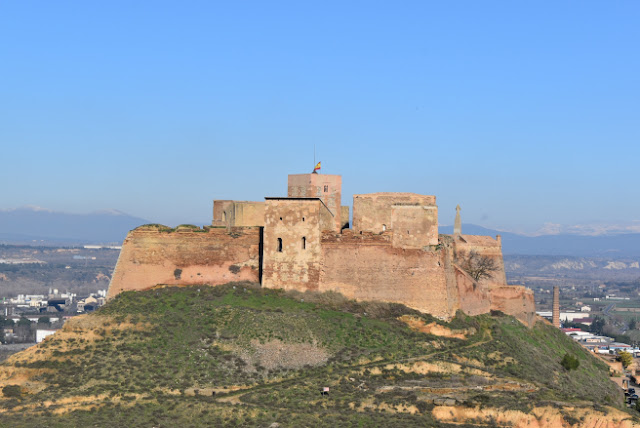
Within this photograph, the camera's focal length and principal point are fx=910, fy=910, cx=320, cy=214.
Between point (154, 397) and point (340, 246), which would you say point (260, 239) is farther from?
point (154, 397)

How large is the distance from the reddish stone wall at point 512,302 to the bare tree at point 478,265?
5.55 ft

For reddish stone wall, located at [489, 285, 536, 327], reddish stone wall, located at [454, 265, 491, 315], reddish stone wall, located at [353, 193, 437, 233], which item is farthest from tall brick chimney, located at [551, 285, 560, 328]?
reddish stone wall, located at [353, 193, 437, 233]

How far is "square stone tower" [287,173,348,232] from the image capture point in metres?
58.9

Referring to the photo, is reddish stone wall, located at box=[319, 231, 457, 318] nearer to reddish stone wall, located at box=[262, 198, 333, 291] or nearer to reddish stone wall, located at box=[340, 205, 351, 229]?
reddish stone wall, located at box=[262, 198, 333, 291]

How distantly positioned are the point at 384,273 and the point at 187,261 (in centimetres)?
1190

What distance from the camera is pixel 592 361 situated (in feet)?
204

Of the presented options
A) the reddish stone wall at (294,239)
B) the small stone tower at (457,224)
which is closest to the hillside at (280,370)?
the reddish stone wall at (294,239)

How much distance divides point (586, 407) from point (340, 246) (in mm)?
16308

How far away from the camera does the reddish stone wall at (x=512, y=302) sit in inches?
2368

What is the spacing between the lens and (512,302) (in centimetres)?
6038

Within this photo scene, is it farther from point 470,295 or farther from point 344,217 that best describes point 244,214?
point 470,295

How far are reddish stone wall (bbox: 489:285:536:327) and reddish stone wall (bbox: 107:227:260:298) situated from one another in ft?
54.9

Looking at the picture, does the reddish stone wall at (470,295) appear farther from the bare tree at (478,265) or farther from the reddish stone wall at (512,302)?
the bare tree at (478,265)

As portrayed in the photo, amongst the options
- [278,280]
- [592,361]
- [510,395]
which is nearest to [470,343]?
[510,395]
